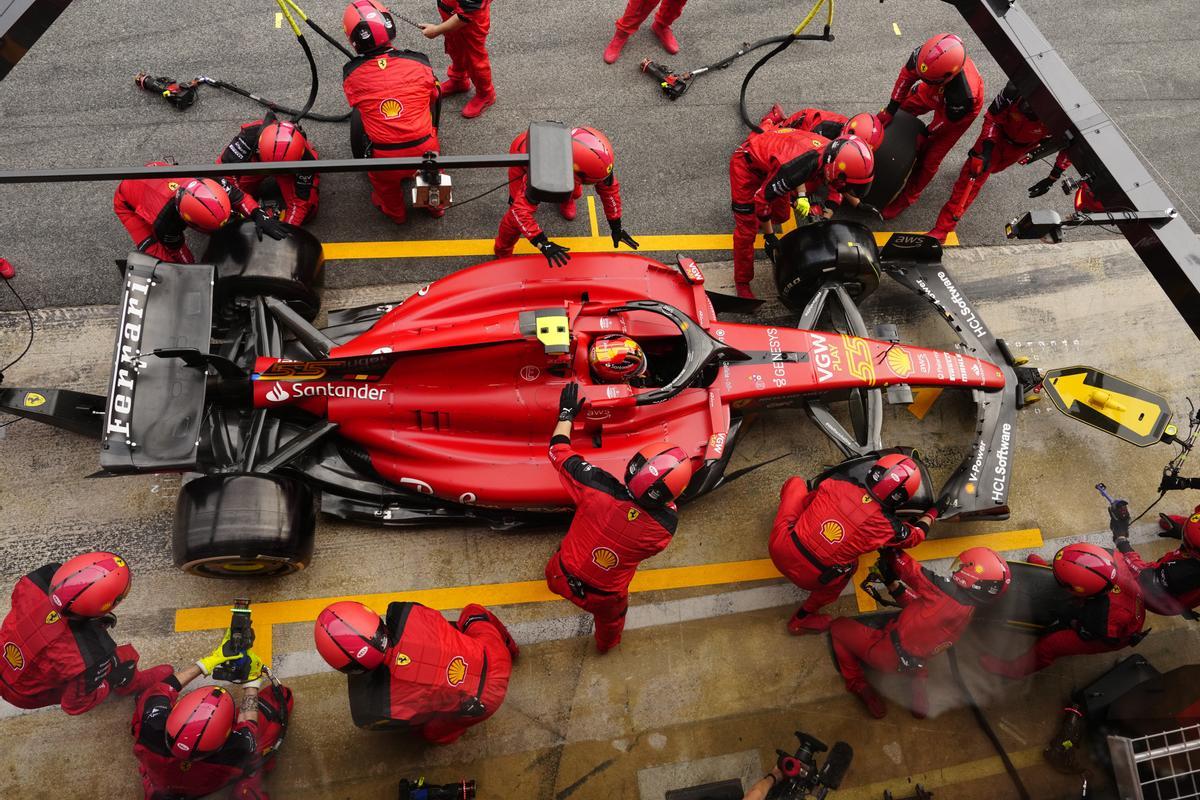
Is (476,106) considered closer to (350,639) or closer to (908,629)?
(350,639)

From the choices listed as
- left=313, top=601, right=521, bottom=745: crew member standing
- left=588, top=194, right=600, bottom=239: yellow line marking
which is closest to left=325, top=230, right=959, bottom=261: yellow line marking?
left=588, top=194, right=600, bottom=239: yellow line marking

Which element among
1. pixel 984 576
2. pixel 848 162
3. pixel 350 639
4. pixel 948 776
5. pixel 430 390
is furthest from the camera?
pixel 848 162

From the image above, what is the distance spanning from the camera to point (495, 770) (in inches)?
206

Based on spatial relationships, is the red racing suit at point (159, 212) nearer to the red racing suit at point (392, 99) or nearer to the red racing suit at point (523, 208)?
the red racing suit at point (392, 99)

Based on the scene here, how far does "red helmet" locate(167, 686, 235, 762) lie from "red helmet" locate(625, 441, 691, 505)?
255 cm

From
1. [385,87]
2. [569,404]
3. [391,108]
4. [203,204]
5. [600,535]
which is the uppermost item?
[385,87]

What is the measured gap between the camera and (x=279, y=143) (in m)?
5.81

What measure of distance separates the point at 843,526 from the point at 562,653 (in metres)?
2.20

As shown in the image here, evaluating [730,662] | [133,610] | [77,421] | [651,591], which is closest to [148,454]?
[77,421]

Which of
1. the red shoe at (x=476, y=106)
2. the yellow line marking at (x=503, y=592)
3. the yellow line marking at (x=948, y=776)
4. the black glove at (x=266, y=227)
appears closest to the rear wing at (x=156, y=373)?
the black glove at (x=266, y=227)

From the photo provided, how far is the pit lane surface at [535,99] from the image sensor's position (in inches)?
267

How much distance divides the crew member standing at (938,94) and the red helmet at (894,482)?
11.3 feet

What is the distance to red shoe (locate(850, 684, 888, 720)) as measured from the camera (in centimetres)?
552

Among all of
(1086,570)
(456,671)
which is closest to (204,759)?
(456,671)
